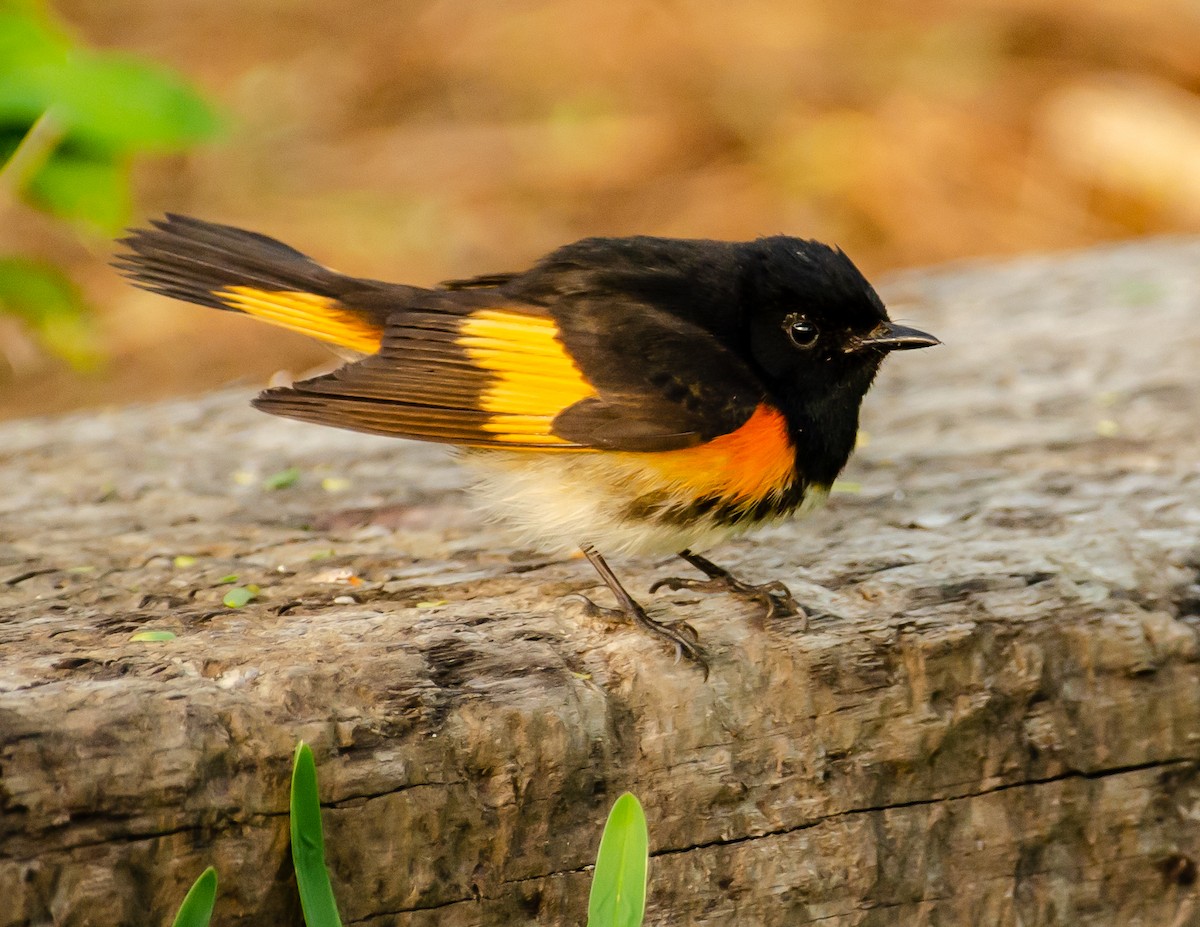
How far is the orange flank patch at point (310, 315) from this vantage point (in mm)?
3205

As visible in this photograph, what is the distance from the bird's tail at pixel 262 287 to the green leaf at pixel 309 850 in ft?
3.99

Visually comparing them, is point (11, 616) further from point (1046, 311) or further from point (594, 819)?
point (1046, 311)

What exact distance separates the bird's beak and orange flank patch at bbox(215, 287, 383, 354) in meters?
1.04

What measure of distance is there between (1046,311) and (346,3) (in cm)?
549

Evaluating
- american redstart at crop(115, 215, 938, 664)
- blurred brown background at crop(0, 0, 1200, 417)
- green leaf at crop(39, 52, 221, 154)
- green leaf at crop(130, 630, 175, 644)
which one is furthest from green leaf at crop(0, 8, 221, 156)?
blurred brown background at crop(0, 0, 1200, 417)

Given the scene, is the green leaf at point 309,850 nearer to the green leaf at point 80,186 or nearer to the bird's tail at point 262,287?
the bird's tail at point 262,287

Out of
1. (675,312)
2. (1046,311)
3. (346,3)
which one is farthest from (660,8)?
(675,312)

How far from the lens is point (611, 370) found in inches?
119

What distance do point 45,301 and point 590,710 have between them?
228 cm

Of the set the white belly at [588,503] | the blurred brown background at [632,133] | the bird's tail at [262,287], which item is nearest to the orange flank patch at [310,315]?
the bird's tail at [262,287]

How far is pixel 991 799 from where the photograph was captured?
8.86 feet

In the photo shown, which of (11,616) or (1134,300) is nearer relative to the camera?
(11,616)

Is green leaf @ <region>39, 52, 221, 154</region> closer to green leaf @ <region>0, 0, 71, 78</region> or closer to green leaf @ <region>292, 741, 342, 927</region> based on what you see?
green leaf @ <region>0, 0, 71, 78</region>

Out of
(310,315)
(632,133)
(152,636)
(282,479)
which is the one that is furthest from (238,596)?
(632,133)
